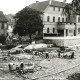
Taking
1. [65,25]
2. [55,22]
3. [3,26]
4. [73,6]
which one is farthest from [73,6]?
[55,22]

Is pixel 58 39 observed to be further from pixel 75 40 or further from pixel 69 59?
pixel 69 59

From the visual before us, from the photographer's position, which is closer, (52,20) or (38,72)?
(38,72)

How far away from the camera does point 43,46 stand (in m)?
36.1

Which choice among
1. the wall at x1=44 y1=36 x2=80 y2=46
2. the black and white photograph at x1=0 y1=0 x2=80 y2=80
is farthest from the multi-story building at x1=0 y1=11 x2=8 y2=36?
the wall at x1=44 y1=36 x2=80 y2=46

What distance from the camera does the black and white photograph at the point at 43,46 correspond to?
18564mm

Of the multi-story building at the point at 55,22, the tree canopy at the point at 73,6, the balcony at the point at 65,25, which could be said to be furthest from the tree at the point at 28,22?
the tree canopy at the point at 73,6

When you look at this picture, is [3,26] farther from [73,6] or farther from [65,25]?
[73,6]

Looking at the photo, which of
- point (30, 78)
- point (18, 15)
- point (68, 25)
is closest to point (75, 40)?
point (68, 25)

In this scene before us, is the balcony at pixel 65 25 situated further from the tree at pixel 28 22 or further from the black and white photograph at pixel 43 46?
the tree at pixel 28 22

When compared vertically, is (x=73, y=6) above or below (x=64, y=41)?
above

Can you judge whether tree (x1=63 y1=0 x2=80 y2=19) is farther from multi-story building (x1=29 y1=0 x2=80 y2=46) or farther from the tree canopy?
multi-story building (x1=29 y1=0 x2=80 y2=46)

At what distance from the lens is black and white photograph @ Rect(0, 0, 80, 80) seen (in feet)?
60.9

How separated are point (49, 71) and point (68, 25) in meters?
28.4

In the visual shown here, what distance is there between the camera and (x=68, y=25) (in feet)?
155
